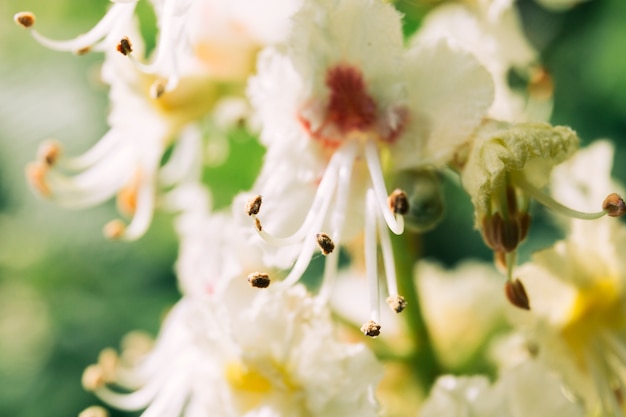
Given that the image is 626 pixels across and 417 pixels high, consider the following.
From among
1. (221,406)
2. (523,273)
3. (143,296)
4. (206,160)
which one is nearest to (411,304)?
(523,273)

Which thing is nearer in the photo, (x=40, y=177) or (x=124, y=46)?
(x=124, y=46)

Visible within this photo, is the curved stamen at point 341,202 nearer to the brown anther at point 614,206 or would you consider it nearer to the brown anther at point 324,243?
the brown anther at point 324,243

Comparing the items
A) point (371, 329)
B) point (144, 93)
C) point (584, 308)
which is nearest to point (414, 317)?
point (584, 308)

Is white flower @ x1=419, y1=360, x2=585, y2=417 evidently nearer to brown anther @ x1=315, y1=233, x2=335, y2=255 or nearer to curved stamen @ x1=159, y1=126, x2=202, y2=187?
brown anther @ x1=315, y1=233, x2=335, y2=255


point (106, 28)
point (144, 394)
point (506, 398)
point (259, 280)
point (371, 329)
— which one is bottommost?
point (506, 398)

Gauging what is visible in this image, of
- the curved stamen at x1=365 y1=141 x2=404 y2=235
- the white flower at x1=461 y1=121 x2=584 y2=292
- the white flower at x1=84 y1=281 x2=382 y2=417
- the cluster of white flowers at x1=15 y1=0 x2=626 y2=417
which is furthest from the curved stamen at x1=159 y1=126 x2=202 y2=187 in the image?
the white flower at x1=461 y1=121 x2=584 y2=292

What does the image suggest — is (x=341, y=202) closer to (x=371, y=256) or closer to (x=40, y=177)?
(x=371, y=256)
